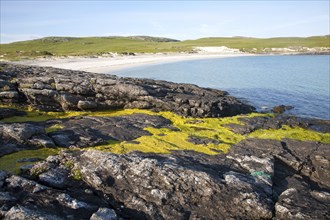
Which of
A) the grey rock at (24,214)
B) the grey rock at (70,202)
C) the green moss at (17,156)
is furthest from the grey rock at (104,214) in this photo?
the green moss at (17,156)

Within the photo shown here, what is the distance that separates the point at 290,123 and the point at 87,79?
82.1 ft

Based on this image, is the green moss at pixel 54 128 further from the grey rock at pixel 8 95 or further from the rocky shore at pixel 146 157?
the grey rock at pixel 8 95

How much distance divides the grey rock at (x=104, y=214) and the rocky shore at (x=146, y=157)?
0.22ft

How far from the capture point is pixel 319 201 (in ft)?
51.6

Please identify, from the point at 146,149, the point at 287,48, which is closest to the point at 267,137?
the point at 146,149

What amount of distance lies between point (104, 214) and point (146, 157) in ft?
19.1

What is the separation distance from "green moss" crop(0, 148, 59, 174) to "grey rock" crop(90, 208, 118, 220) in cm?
695

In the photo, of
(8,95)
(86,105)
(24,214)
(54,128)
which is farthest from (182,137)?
(8,95)

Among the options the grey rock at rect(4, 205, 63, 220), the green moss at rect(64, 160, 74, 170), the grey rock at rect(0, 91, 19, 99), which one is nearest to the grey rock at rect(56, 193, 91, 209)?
the grey rock at rect(4, 205, 63, 220)

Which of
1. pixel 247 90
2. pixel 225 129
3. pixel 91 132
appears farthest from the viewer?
pixel 247 90

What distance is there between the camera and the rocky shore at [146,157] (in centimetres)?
1430

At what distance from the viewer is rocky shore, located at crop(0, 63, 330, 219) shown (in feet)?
46.9

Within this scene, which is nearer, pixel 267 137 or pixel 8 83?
pixel 267 137

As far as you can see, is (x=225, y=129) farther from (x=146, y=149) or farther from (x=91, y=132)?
(x=91, y=132)
